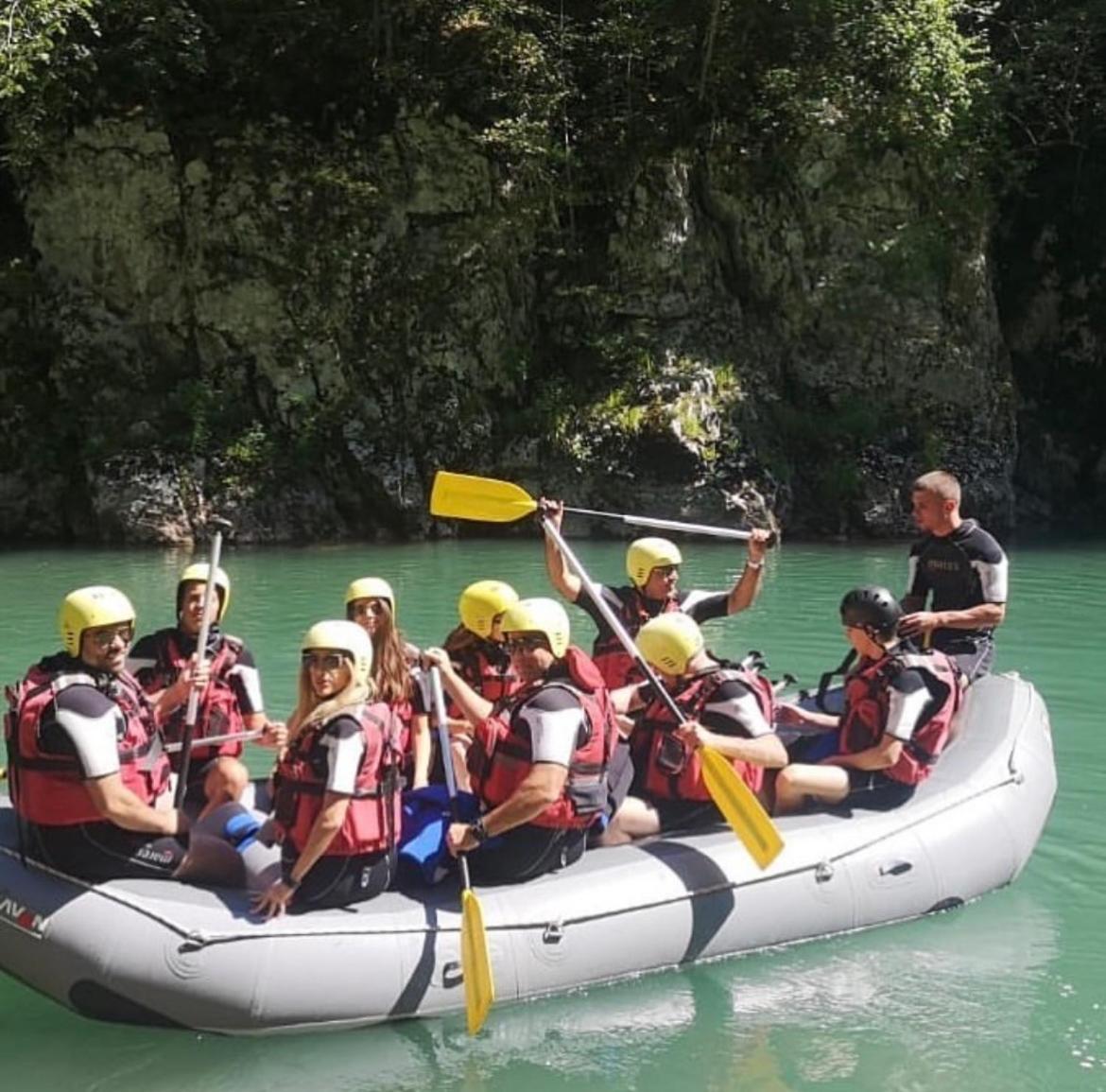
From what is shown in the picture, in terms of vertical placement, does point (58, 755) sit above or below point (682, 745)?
above

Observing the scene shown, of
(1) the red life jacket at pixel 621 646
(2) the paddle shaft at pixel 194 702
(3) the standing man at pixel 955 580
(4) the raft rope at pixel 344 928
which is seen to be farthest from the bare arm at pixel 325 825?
(3) the standing man at pixel 955 580

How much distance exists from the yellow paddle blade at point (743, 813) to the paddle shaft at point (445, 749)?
2.75ft

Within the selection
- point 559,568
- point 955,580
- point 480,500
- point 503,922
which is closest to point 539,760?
point 503,922

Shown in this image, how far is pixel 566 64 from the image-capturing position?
17641mm

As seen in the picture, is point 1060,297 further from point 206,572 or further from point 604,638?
point 206,572

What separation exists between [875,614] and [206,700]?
8.15ft

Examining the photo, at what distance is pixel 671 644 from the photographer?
4.43 metres

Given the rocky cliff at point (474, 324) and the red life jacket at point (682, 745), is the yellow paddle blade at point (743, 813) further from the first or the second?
the rocky cliff at point (474, 324)

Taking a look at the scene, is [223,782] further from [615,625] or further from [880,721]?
[880,721]

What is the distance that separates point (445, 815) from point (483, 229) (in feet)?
47.0

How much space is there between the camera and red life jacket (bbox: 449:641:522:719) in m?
5.21

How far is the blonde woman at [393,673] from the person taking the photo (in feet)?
15.5

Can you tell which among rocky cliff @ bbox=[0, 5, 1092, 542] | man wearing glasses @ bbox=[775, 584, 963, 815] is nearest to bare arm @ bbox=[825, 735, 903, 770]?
man wearing glasses @ bbox=[775, 584, 963, 815]

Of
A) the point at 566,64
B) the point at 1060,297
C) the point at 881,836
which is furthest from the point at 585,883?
the point at 1060,297
